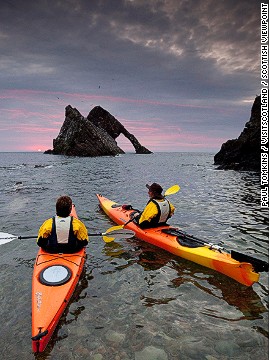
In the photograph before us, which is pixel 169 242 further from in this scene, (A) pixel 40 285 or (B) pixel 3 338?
(B) pixel 3 338

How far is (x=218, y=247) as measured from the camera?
644cm

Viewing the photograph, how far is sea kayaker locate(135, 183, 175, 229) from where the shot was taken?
7.67 metres

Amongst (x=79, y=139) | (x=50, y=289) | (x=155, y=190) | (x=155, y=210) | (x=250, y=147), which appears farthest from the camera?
(x=79, y=139)

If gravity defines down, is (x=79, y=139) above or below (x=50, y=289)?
above

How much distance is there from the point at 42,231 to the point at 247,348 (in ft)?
13.9

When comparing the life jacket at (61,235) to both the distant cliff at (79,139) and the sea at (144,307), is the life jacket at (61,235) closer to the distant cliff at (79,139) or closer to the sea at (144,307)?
the sea at (144,307)

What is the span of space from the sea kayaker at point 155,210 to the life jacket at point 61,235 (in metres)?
2.66

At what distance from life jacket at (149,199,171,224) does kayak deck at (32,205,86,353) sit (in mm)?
2604

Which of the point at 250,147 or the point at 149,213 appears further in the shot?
the point at 250,147

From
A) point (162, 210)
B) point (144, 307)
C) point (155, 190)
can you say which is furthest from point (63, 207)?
point (162, 210)

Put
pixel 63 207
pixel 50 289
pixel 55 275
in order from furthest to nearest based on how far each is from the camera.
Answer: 1. pixel 63 207
2. pixel 55 275
3. pixel 50 289

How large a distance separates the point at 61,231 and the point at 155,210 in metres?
3.00

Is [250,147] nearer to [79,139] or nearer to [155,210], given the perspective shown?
[155,210]

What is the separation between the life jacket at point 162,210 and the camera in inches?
303
